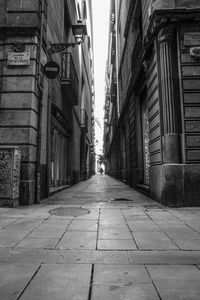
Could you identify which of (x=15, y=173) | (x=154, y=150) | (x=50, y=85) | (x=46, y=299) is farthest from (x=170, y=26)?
(x=46, y=299)

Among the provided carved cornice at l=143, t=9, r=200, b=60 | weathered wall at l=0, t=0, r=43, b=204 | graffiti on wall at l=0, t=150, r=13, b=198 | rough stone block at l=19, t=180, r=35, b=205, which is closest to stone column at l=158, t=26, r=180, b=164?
carved cornice at l=143, t=9, r=200, b=60

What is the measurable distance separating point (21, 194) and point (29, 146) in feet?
4.73

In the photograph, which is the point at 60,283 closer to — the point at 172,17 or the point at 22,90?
the point at 22,90

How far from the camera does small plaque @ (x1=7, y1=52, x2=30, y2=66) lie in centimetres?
775

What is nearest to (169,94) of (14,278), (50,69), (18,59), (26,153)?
(50,69)

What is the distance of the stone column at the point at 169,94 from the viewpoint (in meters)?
7.03

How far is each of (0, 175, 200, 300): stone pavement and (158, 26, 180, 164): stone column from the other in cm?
211

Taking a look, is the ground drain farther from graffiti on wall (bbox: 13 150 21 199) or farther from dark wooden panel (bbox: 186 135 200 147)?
dark wooden panel (bbox: 186 135 200 147)

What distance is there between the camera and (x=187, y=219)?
5.25 metres

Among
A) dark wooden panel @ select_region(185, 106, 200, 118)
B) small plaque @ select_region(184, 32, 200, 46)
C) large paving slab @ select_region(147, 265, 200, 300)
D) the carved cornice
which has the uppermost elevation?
the carved cornice

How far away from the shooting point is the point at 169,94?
7168 mm

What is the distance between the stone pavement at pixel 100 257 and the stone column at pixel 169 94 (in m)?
2.11

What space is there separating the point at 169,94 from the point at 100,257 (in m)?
5.42

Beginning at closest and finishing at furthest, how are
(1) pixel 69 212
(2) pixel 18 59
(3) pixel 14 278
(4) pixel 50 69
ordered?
(3) pixel 14 278
(1) pixel 69 212
(2) pixel 18 59
(4) pixel 50 69
